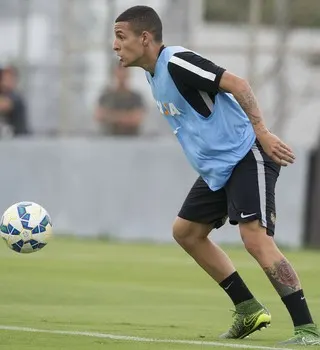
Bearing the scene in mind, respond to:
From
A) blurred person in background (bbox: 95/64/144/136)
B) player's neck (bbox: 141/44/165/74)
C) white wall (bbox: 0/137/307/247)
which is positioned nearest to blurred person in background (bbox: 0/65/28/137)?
white wall (bbox: 0/137/307/247)

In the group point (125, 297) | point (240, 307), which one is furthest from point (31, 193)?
point (240, 307)

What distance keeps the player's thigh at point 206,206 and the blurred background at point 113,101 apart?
11034 mm

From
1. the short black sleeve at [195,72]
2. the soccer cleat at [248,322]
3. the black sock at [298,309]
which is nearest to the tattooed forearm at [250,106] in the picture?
the short black sleeve at [195,72]

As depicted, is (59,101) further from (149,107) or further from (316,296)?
(316,296)

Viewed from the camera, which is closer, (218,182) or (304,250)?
(218,182)

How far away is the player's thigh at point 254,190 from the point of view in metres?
8.77

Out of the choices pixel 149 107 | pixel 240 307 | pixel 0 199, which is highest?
pixel 240 307

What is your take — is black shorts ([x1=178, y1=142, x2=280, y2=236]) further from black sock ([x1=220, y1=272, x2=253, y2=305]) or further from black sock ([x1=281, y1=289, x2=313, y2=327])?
black sock ([x1=220, y1=272, x2=253, y2=305])

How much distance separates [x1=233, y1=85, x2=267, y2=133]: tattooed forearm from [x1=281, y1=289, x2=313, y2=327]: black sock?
112 cm

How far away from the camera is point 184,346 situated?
835 cm

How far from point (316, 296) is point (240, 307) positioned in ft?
11.5

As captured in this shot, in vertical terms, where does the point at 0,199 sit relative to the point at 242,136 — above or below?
below

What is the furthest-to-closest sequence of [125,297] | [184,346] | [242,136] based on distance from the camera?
[125,297] < [242,136] < [184,346]

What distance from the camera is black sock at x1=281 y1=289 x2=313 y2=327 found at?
8.71 m
